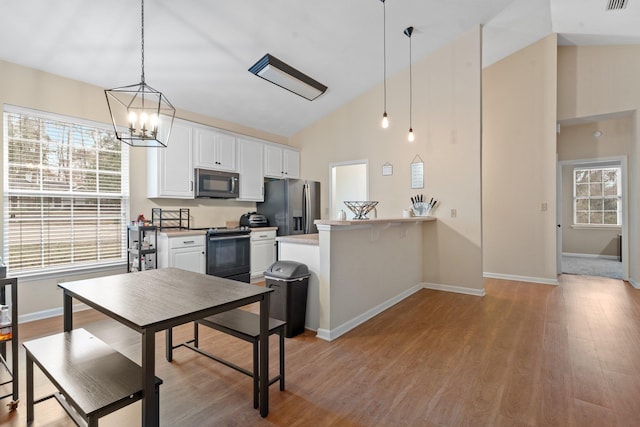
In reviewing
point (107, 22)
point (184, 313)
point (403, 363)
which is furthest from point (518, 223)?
point (107, 22)

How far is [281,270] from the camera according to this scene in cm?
293

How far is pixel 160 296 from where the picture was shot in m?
1.71

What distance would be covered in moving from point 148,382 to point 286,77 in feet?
12.8

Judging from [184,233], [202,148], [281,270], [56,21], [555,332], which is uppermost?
[56,21]

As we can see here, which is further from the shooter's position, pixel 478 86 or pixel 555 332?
pixel 478 86

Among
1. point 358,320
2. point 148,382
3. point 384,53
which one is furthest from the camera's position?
point 384,53

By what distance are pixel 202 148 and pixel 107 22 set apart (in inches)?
74.7

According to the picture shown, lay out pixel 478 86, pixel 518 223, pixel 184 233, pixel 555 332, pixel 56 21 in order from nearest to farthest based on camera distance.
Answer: pixel 56 21, pixel 555 332, pixel 184 233, pixel 478 86, pixel 518 223

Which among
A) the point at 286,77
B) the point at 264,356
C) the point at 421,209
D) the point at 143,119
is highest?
the point at 286,77

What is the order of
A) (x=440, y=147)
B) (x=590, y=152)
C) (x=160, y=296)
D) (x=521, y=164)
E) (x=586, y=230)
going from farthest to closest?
(x=586, y=230) < (x=590, y=152) < (x=521, y=164) < (x=440, y=147) < (x=160, y=296)

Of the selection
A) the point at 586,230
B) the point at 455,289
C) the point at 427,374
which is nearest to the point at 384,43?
the point at 455,289

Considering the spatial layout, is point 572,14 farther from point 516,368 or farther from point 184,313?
point 184,313

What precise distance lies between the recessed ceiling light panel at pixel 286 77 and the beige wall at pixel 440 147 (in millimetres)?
1021

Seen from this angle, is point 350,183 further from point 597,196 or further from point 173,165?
point 597,196
